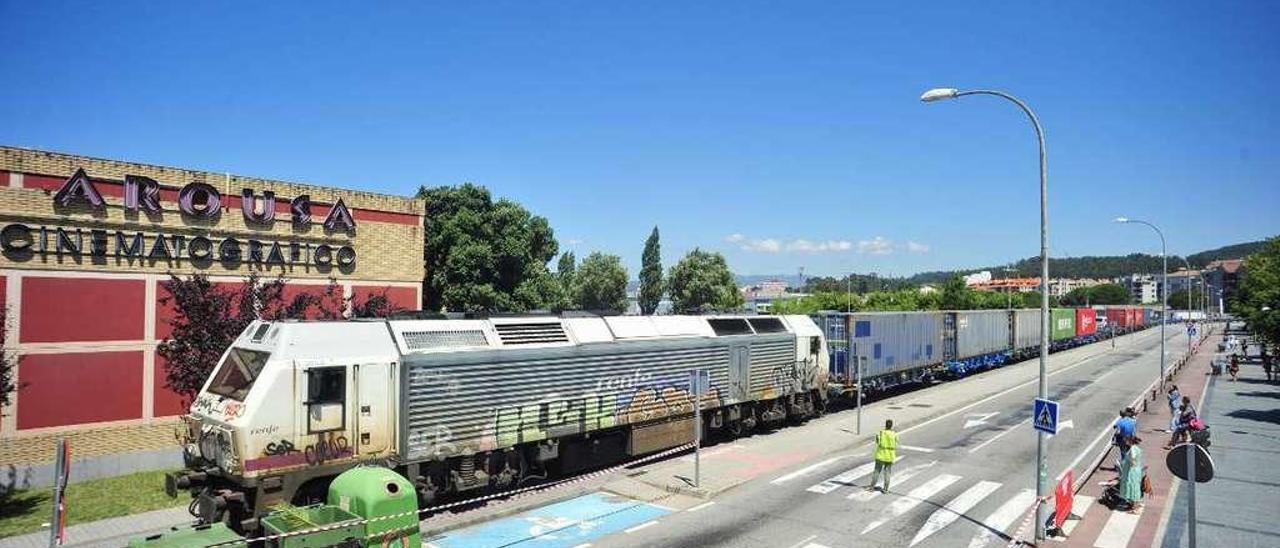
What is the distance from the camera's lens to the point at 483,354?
14000 millimetres

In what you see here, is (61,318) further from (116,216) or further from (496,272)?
(496,272)

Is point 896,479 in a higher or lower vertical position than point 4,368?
lower

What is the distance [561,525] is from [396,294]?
536 inches

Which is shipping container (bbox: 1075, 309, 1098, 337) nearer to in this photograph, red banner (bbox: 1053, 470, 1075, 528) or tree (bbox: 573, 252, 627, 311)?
tree (bbox: 573, 252, 627, 311)

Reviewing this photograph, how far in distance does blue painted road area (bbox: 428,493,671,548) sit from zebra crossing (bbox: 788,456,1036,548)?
4200 millimetres

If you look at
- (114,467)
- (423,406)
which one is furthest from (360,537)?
(114,467)

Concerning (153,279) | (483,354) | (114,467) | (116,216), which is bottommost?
(114,467)

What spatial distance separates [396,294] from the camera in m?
24.3

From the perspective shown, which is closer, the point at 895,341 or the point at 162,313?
the point at 162,313

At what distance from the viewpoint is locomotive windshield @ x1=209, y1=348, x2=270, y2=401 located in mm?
11797

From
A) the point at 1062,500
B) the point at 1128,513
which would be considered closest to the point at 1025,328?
the point at 1128,513

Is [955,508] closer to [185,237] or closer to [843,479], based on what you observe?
[843,479]

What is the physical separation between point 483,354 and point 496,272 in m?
27.8

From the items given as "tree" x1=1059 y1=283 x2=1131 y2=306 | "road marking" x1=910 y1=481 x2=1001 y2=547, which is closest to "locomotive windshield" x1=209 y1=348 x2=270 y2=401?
"road marking" x1=910 y1=481 x2=1001 y2=547
